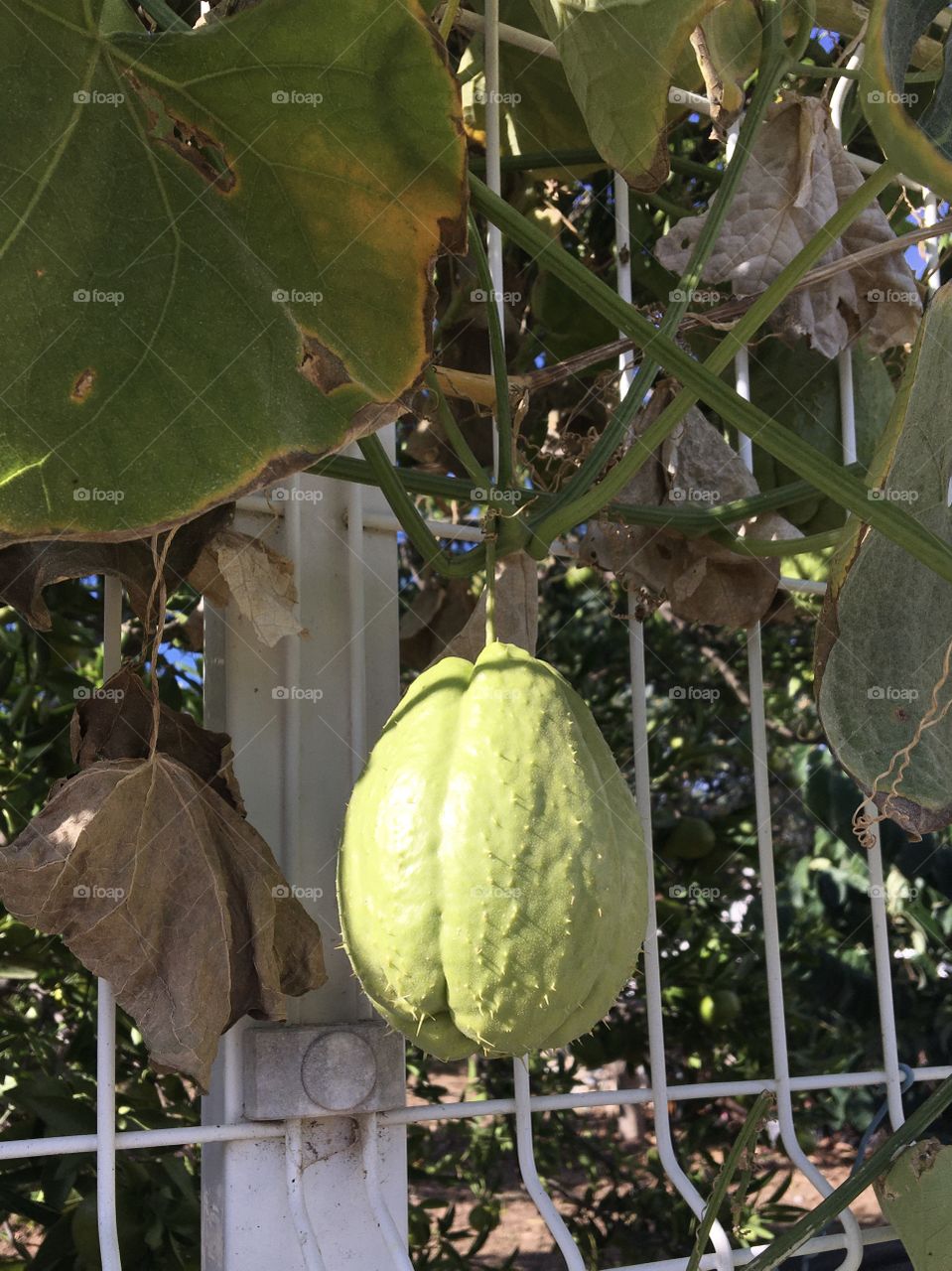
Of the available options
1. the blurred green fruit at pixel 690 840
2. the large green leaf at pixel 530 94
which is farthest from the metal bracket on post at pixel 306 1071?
the blurred green fruit at pixel 690 840

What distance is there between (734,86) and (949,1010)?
8.41 ft

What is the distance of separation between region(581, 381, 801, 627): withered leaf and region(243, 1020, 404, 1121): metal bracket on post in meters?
0.56

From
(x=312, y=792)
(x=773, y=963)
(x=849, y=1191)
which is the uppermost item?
(x=312, y=792)

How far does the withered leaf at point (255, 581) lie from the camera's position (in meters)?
1.13

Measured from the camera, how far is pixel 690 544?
139cm

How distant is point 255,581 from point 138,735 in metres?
0.16

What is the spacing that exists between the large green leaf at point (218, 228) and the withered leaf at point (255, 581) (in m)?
0.25

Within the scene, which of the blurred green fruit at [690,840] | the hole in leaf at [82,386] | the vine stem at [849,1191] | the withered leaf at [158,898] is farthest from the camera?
the blurred green fruit at [690,840]

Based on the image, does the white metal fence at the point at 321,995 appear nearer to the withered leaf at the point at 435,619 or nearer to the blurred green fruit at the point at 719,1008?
the withered leaf at the point at 435,619

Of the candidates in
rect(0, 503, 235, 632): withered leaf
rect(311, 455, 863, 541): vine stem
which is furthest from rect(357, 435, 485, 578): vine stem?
rect(0, 503, 235, 632): withered leaf

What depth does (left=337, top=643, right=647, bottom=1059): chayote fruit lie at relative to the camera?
0.88m

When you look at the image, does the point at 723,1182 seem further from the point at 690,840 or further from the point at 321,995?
Result: the point at 690,840

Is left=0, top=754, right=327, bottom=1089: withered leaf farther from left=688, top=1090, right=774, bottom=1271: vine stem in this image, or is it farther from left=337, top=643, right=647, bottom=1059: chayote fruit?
left=688, top=1090, right=774, bottom=1271: vine stem

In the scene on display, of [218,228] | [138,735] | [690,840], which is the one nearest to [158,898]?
[138,735]
